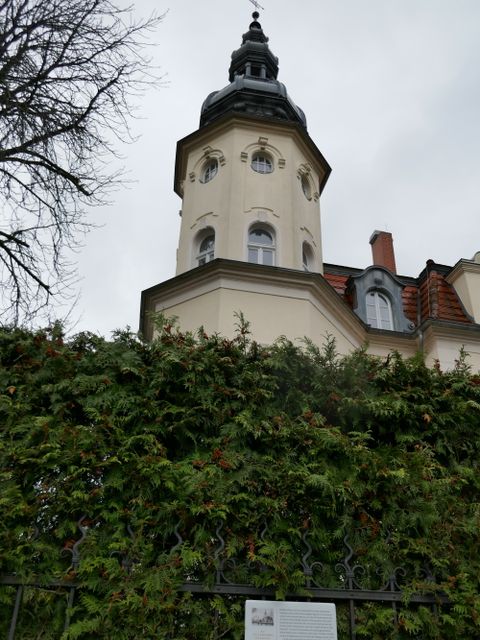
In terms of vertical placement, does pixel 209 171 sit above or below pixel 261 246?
above

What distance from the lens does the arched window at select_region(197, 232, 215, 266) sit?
14.2m

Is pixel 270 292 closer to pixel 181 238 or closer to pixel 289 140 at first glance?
pixel 181 238

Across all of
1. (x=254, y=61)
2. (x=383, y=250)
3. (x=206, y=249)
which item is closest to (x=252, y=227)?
(x=206, y=249)

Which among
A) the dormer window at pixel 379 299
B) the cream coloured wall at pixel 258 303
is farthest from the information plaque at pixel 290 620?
the dormer window at pixel 379 299

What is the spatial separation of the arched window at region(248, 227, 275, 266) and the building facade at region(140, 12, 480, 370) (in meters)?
0.03

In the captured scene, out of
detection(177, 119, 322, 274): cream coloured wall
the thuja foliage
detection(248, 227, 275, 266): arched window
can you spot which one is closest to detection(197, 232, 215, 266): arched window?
detection(177, 119, 322, 274): cream coloured wall

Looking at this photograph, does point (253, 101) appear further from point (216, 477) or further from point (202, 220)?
point (216, 477)

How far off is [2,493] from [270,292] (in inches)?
336

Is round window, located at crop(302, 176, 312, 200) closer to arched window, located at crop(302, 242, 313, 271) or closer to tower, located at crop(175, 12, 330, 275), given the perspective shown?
tower, located at crop(175, 12, 330, 275)

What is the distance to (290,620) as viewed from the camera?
430 centimetres

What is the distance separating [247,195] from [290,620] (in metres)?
11.6

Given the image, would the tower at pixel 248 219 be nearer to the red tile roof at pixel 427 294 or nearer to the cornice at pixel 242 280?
the cornice at pixel 242 280

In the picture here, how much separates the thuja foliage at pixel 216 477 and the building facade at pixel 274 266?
5.87 metres

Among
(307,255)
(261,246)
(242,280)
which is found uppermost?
(307,255)
